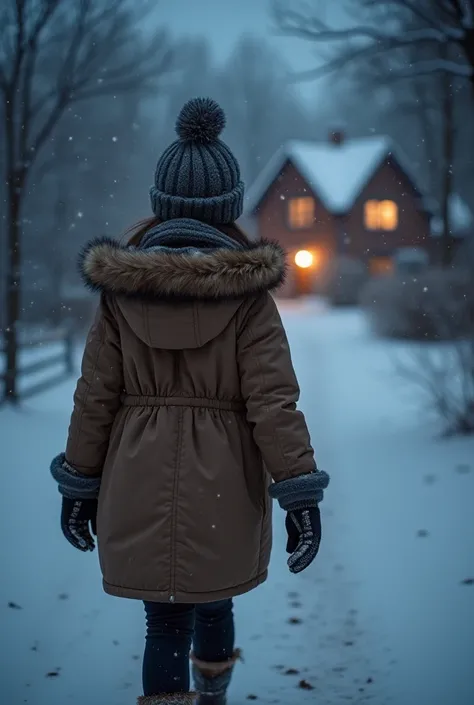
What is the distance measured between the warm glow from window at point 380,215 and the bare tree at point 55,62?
76.1 feet

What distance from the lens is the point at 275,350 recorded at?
238cm

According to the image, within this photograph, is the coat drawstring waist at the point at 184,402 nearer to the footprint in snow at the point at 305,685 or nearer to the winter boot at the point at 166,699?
the winter boot at the point at 166,699

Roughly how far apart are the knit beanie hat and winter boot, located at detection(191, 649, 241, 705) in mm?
1528

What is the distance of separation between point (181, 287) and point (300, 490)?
2.32 feet

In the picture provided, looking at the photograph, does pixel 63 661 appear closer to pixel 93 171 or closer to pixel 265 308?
pixel 265 308

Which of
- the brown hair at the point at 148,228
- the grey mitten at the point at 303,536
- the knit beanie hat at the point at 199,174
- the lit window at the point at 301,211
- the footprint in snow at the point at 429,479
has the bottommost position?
the footprint in snow at the point at 429,479

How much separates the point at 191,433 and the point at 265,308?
1.46 feet

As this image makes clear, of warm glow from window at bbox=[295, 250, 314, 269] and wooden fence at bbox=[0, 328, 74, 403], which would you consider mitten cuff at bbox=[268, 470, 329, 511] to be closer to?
wooden fence at bbox=[0, 328, 74, 403]

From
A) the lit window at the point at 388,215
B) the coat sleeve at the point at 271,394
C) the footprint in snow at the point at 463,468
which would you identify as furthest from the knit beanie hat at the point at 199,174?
the lit window at the point at 388,215

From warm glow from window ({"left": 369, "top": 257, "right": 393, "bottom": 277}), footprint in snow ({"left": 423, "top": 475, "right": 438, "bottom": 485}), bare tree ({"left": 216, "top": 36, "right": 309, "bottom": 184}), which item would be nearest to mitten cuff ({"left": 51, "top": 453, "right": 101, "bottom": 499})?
footprint in snow ({"left": 423, "top": 475, "right": 438, "bottom": 485})

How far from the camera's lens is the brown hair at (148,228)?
8.20 ft

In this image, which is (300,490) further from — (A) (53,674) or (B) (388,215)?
(B) (388,215)

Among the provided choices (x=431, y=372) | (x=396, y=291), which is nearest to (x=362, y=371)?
(x=396, y=291)

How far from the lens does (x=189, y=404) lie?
2.41 metres
